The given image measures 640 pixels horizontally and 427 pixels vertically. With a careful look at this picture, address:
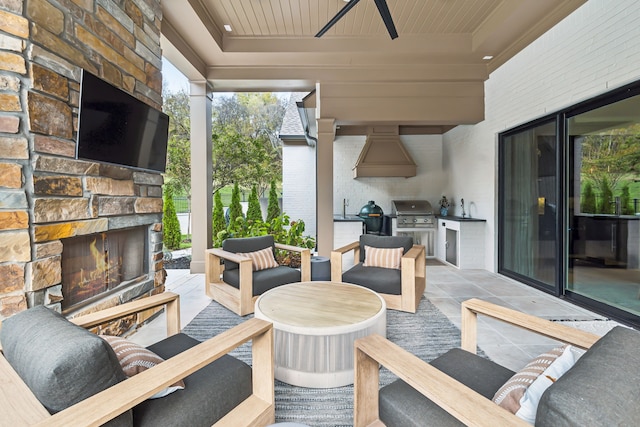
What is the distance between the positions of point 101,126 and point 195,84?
274cm

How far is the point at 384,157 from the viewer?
6387 millimetres

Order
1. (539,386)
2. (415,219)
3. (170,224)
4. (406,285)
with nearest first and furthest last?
(539,386), (406,285), (415,219), (170,224)

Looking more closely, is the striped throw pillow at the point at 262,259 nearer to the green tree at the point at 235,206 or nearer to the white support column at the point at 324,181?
the white support column at the point at 324,181

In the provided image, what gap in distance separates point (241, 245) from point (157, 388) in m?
2.42

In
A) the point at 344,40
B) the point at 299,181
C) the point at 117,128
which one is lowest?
the point at 117,128

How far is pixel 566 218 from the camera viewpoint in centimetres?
331

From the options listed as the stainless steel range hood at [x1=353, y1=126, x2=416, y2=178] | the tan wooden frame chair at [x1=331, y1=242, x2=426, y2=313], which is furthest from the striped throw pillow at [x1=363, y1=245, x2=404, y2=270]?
the stainless steel range hood at [x1=353, y1=126, x2=416, y2=178]

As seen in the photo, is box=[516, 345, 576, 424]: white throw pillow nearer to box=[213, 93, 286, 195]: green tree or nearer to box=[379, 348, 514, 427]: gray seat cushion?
box=[379, 348, 514, 427]: gray seat cushion

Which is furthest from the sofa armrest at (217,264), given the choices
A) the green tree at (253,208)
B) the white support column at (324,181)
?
the green tree at (253,208)

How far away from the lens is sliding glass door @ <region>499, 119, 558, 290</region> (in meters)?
3.52

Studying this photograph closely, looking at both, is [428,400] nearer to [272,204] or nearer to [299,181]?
[299,181]

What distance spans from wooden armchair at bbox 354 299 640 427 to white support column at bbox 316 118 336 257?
3.06m

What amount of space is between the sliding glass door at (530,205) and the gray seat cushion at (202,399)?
150 inches

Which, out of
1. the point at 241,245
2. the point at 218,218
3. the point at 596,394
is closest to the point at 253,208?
the point at 218,218
